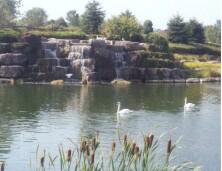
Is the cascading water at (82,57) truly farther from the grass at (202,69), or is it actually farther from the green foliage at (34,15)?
the green foliage at (34,15)

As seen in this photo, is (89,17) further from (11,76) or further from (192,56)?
(11,76)

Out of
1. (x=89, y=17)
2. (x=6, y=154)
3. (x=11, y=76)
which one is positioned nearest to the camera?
(x=6, y=154)

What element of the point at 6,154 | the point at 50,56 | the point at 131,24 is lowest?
the point at 6,154

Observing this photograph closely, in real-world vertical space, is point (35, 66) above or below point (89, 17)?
below

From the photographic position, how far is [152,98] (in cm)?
3931

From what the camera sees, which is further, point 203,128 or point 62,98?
point 62,98

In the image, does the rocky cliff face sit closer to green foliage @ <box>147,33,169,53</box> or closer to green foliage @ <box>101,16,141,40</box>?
green foliage @ <box>147,33,169,53</box>

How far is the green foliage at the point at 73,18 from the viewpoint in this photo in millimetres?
128762

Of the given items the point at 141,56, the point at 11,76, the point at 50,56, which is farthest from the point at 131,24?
the point at 11,76

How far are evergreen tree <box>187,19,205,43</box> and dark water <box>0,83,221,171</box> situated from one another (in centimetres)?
3932

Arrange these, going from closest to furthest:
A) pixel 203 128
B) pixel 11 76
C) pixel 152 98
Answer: pixel 203 128 < pixel 152 98 < pixel 11 76

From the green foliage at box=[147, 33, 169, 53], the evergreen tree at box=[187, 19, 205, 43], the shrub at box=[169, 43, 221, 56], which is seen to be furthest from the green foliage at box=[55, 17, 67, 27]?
the green foliage at box=[147, 33, 169, 53]

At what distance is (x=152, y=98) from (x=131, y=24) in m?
37.5

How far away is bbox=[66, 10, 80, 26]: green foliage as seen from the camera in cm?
12876
